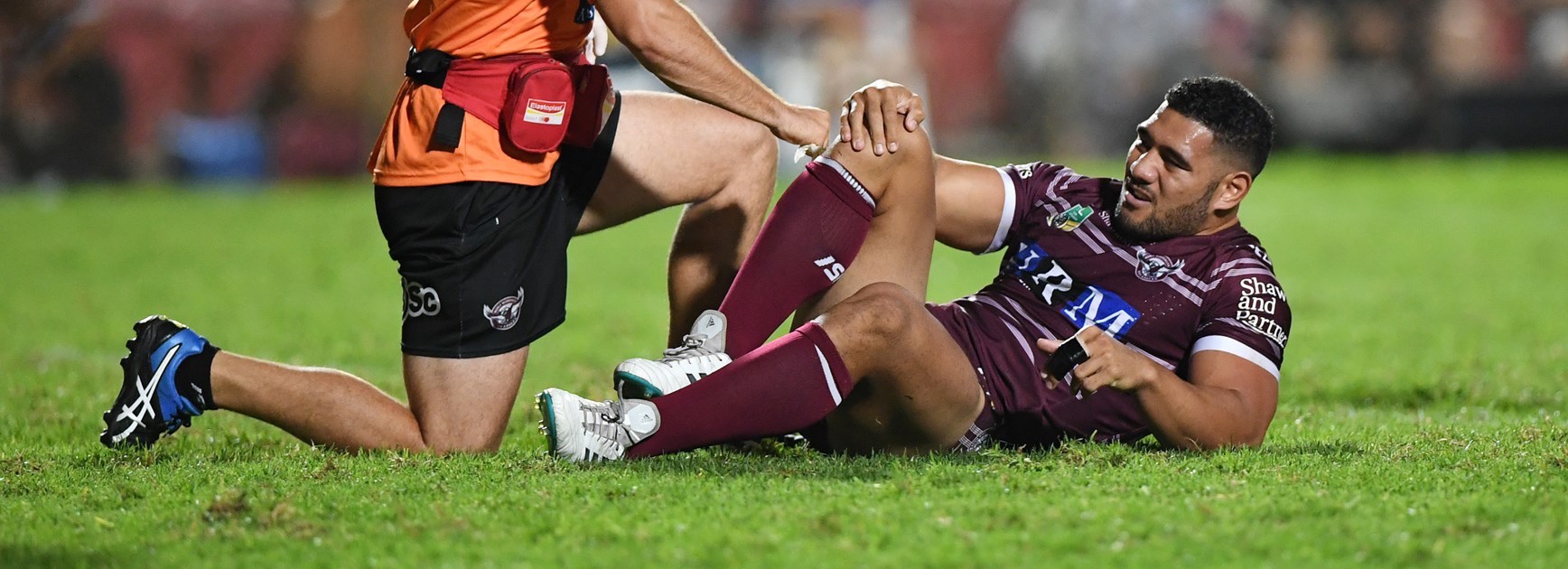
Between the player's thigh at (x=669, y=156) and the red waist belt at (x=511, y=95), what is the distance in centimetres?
22

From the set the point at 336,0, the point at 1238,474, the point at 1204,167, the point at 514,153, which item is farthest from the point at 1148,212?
the point at 336,0

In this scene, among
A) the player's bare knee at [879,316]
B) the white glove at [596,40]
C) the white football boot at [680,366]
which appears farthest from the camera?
the white glove at [596,40]

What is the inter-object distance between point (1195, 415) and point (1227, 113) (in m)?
1.02

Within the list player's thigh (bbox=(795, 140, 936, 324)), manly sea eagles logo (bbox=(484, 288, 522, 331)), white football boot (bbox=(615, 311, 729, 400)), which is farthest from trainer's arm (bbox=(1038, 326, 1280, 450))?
manly sea eagles logo (bbox=(484, 288, 522, 331))

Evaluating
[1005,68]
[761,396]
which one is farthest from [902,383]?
[1005,68]

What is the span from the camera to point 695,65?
4.65 meters

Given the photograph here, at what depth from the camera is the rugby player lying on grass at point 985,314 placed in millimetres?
4266

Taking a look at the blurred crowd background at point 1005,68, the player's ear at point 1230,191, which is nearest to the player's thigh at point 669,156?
the player's ear at point 1230,191

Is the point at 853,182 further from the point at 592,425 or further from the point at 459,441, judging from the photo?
the point at 459,441

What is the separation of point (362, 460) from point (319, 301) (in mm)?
5917

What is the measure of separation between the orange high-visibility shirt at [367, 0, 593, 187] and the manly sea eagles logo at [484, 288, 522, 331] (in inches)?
14.5

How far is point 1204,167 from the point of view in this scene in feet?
15.7

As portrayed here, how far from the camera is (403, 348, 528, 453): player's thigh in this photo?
15.8 feet

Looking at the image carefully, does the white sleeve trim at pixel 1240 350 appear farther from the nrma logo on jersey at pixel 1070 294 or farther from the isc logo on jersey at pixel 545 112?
the isc logo on jersey at pixel 545 112
